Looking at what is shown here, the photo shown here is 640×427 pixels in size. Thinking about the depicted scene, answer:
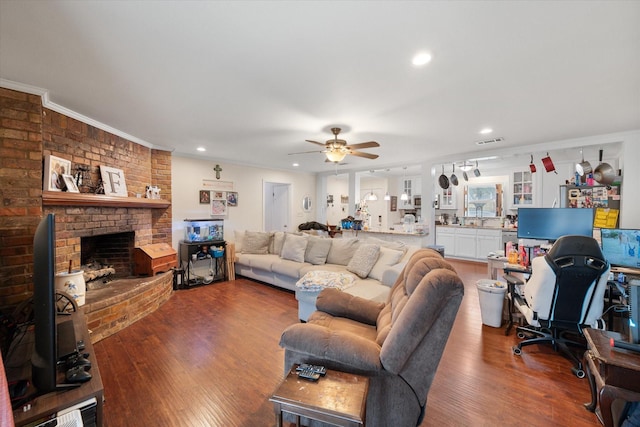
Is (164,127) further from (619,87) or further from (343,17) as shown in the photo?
(619,87)

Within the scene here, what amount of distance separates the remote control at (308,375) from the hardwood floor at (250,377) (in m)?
0.75

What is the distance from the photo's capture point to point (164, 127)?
3.53m

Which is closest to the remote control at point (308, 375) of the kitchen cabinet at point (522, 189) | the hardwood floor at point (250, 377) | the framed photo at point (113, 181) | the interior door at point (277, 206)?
the hardwood floor at point (250, 377)

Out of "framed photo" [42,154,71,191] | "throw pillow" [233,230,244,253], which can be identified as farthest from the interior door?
"framed photo" [42,154,71,191]

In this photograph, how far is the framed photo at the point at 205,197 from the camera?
5.38 metres

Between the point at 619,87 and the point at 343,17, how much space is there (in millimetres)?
2610

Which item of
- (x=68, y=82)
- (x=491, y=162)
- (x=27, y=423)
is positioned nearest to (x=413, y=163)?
(x=491, y=162)

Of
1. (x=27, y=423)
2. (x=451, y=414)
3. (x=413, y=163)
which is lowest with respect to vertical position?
(x=451, y=414)

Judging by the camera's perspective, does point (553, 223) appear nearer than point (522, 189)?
Yes

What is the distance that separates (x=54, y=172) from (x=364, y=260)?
11.7ft

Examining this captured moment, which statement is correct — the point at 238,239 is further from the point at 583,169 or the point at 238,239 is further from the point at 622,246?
the point at 583,169

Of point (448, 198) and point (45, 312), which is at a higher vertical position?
point (448, 198)

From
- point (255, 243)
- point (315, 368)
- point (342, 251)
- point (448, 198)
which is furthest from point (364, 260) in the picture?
point (448, 198)

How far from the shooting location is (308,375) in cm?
131
